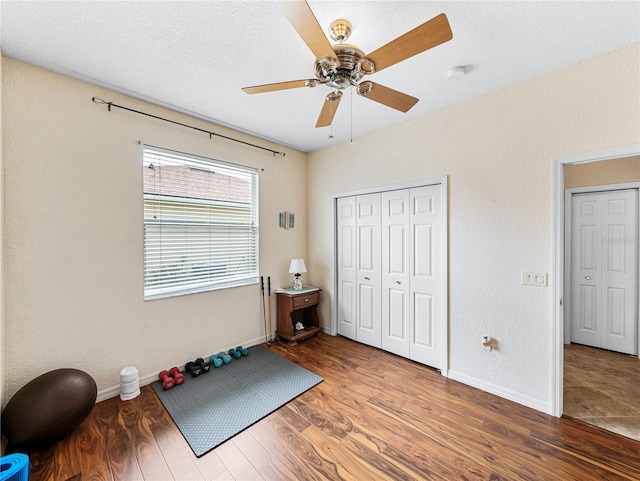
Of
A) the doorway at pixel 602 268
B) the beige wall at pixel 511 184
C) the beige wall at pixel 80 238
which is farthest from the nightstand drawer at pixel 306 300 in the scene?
the doorway at pixel 602 268

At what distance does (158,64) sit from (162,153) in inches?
34.7

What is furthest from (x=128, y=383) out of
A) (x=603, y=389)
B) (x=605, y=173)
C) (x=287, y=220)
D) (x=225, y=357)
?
(x=605, y=173)

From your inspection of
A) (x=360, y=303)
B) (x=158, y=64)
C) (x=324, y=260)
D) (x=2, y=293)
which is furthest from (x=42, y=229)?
(x=360, y=303)

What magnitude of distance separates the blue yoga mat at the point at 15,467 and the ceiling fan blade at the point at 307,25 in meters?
2.49

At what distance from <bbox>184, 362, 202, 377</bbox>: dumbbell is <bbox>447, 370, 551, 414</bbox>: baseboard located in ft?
8.19

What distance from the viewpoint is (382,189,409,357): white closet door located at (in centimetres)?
299

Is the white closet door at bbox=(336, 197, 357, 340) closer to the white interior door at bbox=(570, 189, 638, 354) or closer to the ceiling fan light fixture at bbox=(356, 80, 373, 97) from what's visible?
the ceiling fan light fixture at bbox=(356, 80, 373, 97)

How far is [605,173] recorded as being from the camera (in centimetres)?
302

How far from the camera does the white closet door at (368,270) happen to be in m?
3.26

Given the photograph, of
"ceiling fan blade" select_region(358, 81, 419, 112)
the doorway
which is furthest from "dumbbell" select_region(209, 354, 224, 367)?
the doorway

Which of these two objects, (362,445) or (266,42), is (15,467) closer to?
(362,445)

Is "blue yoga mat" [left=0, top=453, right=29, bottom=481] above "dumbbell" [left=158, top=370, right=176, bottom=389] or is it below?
above

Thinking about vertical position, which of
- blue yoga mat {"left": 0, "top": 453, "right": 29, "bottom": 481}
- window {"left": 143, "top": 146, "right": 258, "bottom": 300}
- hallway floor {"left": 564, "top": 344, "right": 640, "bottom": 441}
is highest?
window {"left": 143, "top": 146, "right": 258, "bottom": 300}

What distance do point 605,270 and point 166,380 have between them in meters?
4.90
